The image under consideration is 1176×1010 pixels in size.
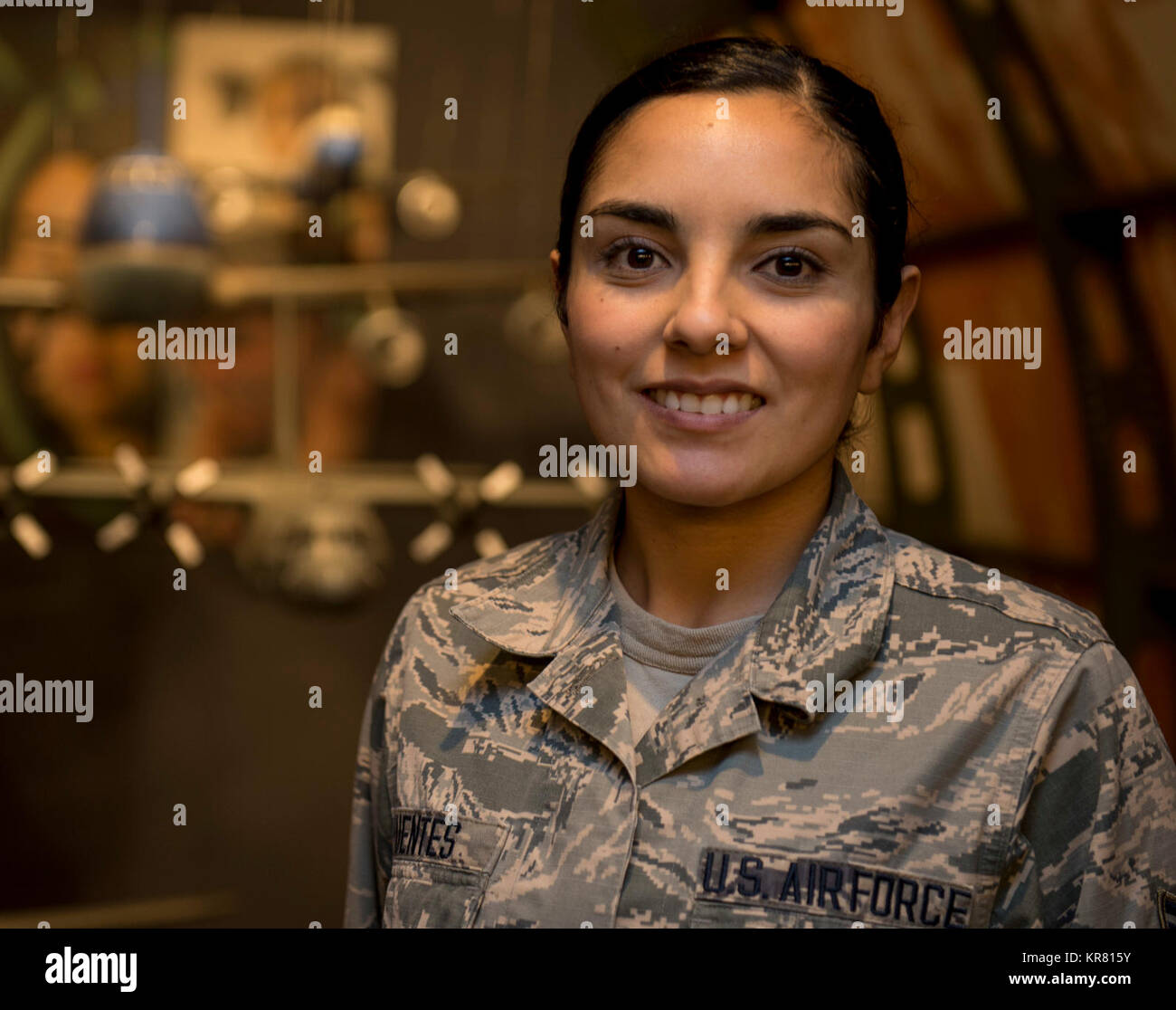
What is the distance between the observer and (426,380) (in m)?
4.65

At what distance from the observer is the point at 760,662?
3.59ft

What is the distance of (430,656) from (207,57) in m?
3.75

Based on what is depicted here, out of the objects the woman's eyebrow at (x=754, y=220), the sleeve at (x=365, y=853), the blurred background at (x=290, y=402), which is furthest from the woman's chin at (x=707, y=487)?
the blurred background at (x=290, y=402)

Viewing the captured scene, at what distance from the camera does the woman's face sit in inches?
41.7

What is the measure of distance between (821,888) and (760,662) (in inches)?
7.7

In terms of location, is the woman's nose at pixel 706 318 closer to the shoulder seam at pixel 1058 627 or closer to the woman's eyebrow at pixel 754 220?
the woman's eyebrow at pixel 754 220

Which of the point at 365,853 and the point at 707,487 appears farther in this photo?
the point at 365,853

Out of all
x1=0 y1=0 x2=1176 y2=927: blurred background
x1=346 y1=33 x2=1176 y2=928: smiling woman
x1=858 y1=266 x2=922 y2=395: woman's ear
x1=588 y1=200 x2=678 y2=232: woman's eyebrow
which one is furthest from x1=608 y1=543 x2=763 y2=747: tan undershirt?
x1=0 y1=0 x2=1176 y2=927: blurred background

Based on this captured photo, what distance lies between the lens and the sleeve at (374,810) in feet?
4.32

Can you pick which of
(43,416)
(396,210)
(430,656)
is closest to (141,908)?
(43,416)

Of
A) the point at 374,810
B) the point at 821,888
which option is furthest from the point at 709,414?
the point at 374,810

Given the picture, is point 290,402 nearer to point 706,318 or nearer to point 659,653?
point 659,653

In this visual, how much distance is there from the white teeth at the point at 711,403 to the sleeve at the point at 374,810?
1.41 feet
